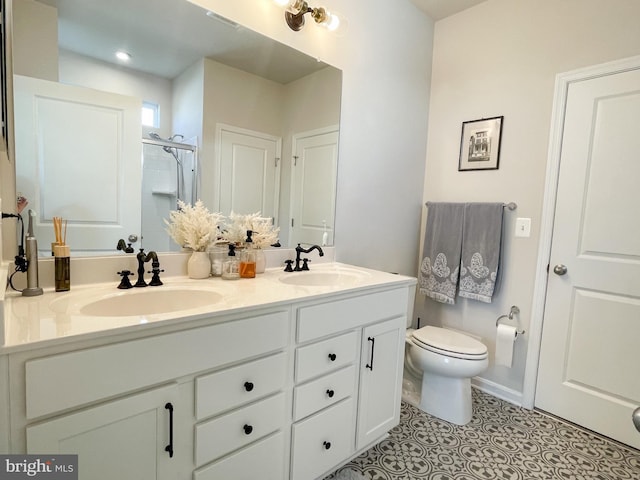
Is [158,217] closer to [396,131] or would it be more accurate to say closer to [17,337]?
[17,337]

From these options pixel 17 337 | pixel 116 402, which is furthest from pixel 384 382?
pixel 17 337

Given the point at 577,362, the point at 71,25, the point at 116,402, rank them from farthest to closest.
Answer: the point at 577,362 < the point at 71,25 < the point at 116,402

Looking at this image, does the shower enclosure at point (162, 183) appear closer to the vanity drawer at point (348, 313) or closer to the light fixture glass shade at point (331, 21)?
the vanity drawer at point (348, 313)

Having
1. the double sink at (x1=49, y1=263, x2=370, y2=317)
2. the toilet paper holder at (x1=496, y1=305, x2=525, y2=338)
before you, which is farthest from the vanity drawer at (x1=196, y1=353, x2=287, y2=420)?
the toilet paper holder at (x1=496, y1=305, x2=525, y2=338)

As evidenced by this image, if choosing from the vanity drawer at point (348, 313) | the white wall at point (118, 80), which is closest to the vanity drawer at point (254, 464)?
the vanity drawer at point (348, 313)

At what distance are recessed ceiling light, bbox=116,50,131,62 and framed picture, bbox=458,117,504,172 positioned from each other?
203 cm

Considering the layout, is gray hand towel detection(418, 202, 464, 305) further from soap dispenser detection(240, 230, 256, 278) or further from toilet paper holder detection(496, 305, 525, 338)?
soap dispenser detection(240, 230, 256, 278)

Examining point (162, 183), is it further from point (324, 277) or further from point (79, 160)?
point (324, 277)

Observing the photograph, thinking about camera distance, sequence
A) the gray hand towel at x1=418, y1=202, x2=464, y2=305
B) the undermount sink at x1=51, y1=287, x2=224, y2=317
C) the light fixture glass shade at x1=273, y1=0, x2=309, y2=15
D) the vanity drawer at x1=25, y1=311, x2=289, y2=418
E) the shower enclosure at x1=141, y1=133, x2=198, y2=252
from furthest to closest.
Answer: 1. the gray hand towel at x1=418, y1=202, x2=464, y2=305
2. the light fixture glass shade at x1=273, y1=0, x2=309, y2=15
3. the shower enclosure at x1=141, y1=133, x2=198, y2=252
4. the undermount sink at x1=51, y1=287, x2=224, y2=317
5. the vanity drawer at x1=25, y1=311, x2=289, y2=418

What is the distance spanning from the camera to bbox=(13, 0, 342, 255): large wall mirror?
114 cm

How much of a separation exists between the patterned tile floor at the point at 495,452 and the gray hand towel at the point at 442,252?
78cm

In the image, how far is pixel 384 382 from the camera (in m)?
1.58

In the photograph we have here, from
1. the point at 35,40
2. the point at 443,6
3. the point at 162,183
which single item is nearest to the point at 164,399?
the point at 162,183

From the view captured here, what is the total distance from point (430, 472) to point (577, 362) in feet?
3.64
